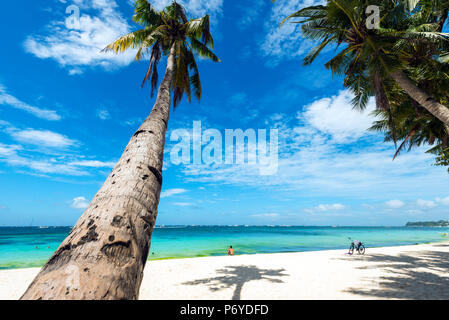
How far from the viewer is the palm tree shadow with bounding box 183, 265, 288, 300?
7702mm

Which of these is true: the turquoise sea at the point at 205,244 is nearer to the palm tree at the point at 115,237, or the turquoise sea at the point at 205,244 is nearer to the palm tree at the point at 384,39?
the palm tree at the point at 384,39

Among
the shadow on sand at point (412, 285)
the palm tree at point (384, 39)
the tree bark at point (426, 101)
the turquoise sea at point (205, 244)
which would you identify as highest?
the palm tree at point (384, 39)

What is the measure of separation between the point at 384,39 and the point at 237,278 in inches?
422

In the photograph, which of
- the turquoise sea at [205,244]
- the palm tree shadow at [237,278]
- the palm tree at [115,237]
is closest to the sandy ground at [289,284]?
the palm tree shadow at [237,278]

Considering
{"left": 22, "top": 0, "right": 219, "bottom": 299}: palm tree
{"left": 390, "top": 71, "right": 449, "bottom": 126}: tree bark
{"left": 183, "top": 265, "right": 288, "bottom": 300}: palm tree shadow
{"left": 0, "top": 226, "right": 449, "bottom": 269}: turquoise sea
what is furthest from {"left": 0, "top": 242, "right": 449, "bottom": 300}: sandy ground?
{"left": 0, "top": 226, "right": 449, "bottom": 269}: turquoise sea

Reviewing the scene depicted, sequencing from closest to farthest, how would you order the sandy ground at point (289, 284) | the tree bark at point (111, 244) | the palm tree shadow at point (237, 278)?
the tree bark at point (111, 244) < the sandy ground at point (289, 284) < the palm tree shadow at point (237, 278)

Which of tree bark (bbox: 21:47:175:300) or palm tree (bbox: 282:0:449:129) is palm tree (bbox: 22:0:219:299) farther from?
palm tree (bbox: 282:0:449:129)

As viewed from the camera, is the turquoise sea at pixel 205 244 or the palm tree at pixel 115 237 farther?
the turquoise sea at pixel 205 244

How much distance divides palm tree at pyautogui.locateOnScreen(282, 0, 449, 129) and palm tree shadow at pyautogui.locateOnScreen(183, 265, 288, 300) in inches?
330

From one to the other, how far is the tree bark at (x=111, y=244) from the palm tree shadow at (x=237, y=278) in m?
6.31

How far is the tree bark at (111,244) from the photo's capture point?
0.94 metres

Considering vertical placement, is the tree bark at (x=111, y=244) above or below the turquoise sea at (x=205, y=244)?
above
